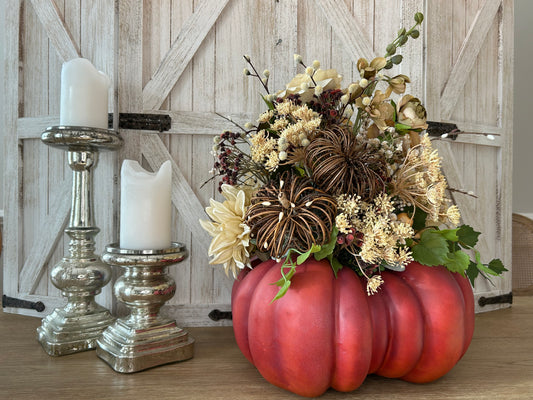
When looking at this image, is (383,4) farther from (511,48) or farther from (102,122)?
(102,122)

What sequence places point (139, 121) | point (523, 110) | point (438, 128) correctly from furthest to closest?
1. point (523, 110)
2. point (438, 128)
3. point (139, 121)

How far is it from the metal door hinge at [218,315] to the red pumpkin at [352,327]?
1.22 ft

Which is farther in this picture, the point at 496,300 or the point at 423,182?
the point at 496,300

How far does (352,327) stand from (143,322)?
1.35 feet

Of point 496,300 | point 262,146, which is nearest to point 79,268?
point 262,146

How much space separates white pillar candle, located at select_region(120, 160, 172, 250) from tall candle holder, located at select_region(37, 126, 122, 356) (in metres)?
0.18

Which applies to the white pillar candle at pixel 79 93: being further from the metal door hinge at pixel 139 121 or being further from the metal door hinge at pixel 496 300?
the metal door hinge at pixel 496 300

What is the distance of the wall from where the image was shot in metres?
1.69

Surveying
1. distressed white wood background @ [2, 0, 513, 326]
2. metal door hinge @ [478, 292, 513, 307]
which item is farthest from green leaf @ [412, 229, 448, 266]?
metal door hinge @ [478, 292, 513, 307]

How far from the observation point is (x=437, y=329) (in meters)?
0.64

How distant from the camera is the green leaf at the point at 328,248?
2.11 feet

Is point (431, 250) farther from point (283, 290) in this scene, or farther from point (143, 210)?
point (143, 210)

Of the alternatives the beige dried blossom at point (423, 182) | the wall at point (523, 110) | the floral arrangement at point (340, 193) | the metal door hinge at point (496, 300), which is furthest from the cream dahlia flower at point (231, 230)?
the wall at point (523, 110)

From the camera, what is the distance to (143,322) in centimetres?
78
